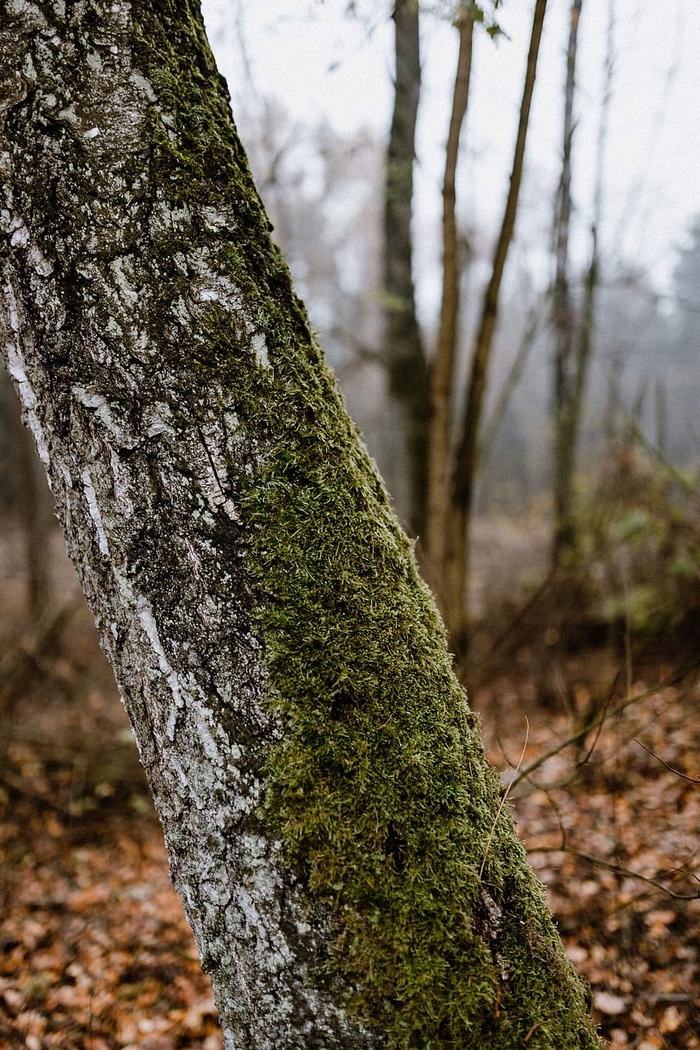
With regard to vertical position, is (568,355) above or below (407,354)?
above

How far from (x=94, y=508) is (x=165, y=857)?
12.9 ft

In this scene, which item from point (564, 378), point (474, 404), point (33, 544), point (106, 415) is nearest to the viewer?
point (106, 415)

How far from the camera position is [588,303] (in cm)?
704

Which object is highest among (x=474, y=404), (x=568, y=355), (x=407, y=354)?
(x=568, y=355)

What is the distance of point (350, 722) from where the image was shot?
1218 millimetres

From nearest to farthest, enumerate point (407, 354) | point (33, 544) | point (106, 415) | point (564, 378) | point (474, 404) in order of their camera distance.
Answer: point (106, 415) < point (474, 404) < point (407, 354) < point (33, 544) < point (564, 378)

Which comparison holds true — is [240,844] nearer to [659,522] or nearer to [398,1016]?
[398,1016]

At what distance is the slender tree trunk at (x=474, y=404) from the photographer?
2.43m

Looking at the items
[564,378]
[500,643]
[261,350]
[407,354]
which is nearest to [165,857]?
[500,643]

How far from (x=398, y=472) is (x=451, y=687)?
5040 mm

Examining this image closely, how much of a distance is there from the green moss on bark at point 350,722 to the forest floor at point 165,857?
0.44m

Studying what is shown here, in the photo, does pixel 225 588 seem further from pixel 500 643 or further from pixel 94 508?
pixel 500 643

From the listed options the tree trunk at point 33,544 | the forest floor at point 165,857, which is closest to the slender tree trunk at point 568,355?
the forest floor at point 165,857

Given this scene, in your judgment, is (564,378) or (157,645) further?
(564,378)
